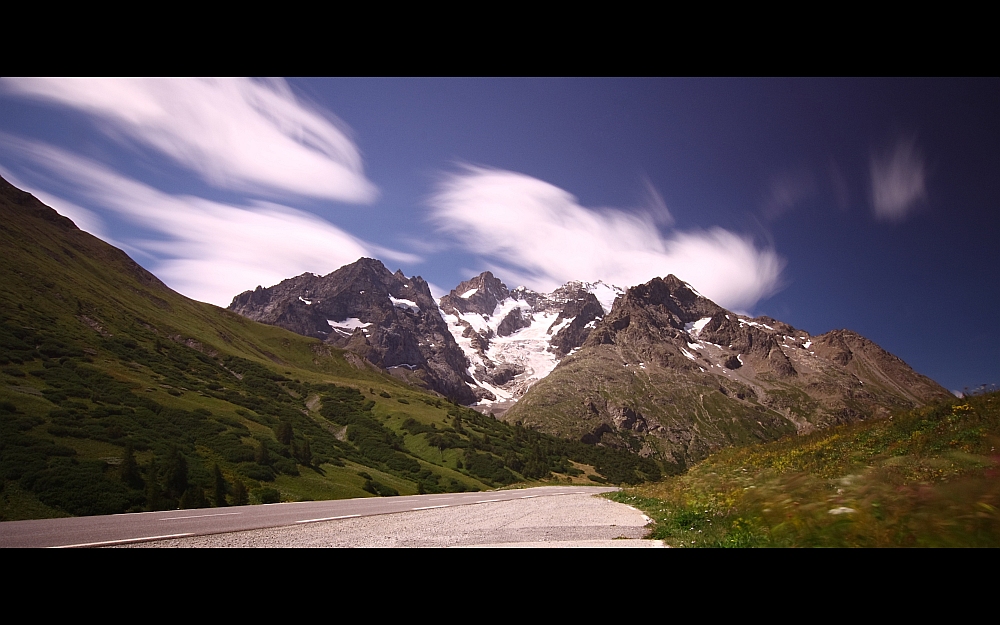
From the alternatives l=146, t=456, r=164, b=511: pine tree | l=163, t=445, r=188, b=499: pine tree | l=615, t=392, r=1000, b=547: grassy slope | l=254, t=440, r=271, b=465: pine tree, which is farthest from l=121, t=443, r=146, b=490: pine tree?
l=615, t=392, r=1000, b=547: grassy slope

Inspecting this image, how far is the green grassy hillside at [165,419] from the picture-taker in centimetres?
4012

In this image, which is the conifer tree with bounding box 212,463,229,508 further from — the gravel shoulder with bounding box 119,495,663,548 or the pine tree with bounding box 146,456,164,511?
the gravel shoulder with bounding box 119,495,663,548

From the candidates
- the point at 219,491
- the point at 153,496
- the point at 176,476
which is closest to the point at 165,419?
the point at 176,476

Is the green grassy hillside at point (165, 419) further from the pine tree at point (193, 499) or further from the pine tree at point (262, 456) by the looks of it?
the pine tree at point (193, 499)

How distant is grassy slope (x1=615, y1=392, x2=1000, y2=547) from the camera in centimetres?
860

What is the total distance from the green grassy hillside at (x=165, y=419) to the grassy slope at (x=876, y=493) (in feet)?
130

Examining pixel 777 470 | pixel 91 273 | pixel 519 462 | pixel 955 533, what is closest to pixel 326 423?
pixel 519 462

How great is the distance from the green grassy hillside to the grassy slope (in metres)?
39.5
